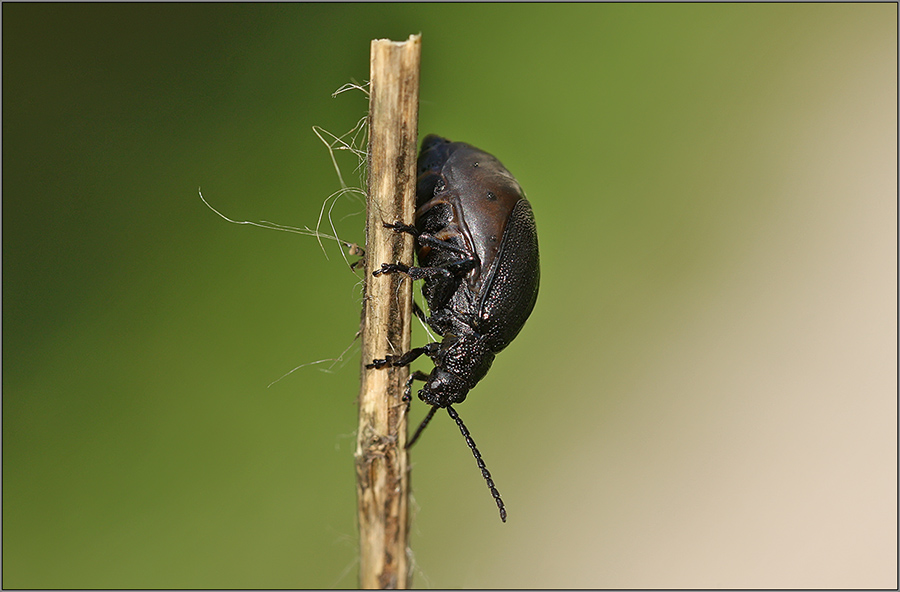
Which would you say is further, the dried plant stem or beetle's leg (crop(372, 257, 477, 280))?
beetle's leg (crop(372, 257, 477, 280))

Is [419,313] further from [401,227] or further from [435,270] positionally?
[401,227]

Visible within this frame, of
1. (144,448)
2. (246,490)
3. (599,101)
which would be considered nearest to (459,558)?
(246,490)

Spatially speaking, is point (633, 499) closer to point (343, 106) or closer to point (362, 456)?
point (362, 456)

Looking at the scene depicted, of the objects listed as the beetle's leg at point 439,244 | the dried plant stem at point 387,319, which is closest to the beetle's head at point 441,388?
the dried plant stem at point 387,319

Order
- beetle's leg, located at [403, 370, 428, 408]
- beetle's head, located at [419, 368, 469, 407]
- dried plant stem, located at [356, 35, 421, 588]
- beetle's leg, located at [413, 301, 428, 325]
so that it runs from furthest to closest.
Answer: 1. beetle's leg, located at [413, 301, 428, 325]
2. beetle's head, located at [419, 368, 469, 407]
3. beetle's leg, located at [403, 370, 428, 408]
4. dried plant stem, located at [356, 35, 421, 588]

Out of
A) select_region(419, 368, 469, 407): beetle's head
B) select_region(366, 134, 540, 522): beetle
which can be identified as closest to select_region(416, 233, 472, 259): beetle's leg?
select_region(366, 134, 540, 522): beetle

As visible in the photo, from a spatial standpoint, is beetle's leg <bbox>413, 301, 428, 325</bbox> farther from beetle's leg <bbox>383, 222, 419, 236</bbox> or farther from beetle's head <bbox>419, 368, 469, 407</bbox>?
beetle's leg <bbox>383, 222, 419, 236</bbox>

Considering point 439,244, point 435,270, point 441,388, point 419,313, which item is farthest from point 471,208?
point 441,388
